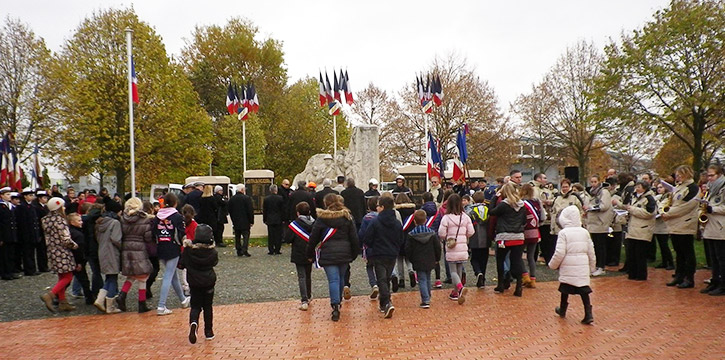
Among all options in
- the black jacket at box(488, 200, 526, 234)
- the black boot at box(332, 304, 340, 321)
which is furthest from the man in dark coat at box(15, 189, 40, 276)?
the black jacket at box(488, 200, 526, 234)

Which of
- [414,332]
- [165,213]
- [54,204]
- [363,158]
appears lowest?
[414,332]

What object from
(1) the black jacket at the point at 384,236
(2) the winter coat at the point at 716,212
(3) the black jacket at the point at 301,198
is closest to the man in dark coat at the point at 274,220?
(3) the black jacket at the point at 301,198

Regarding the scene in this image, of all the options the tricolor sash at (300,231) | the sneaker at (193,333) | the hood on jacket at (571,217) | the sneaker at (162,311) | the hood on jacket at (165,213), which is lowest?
the sneaker at (162,311)

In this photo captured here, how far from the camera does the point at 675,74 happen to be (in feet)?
76.7

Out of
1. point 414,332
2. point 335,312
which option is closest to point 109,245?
point 335,312

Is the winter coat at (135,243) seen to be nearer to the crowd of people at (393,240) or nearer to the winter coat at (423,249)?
the crowd of people at (393,240)

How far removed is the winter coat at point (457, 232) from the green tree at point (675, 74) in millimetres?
17903

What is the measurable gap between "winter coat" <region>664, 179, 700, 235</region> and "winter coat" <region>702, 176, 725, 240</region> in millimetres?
359

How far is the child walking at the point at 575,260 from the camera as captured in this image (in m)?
7.47

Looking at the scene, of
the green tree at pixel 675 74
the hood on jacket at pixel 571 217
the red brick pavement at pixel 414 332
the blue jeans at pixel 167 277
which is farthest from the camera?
the green tree at pixel 675 74

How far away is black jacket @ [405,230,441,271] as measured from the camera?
849 cm

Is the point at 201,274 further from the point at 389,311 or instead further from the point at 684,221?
the point at 684,221

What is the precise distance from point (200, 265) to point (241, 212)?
8489mm

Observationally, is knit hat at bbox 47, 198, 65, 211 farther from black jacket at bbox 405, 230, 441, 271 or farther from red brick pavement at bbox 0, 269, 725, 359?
black jacket at bbox 405, 230, 441, 271
